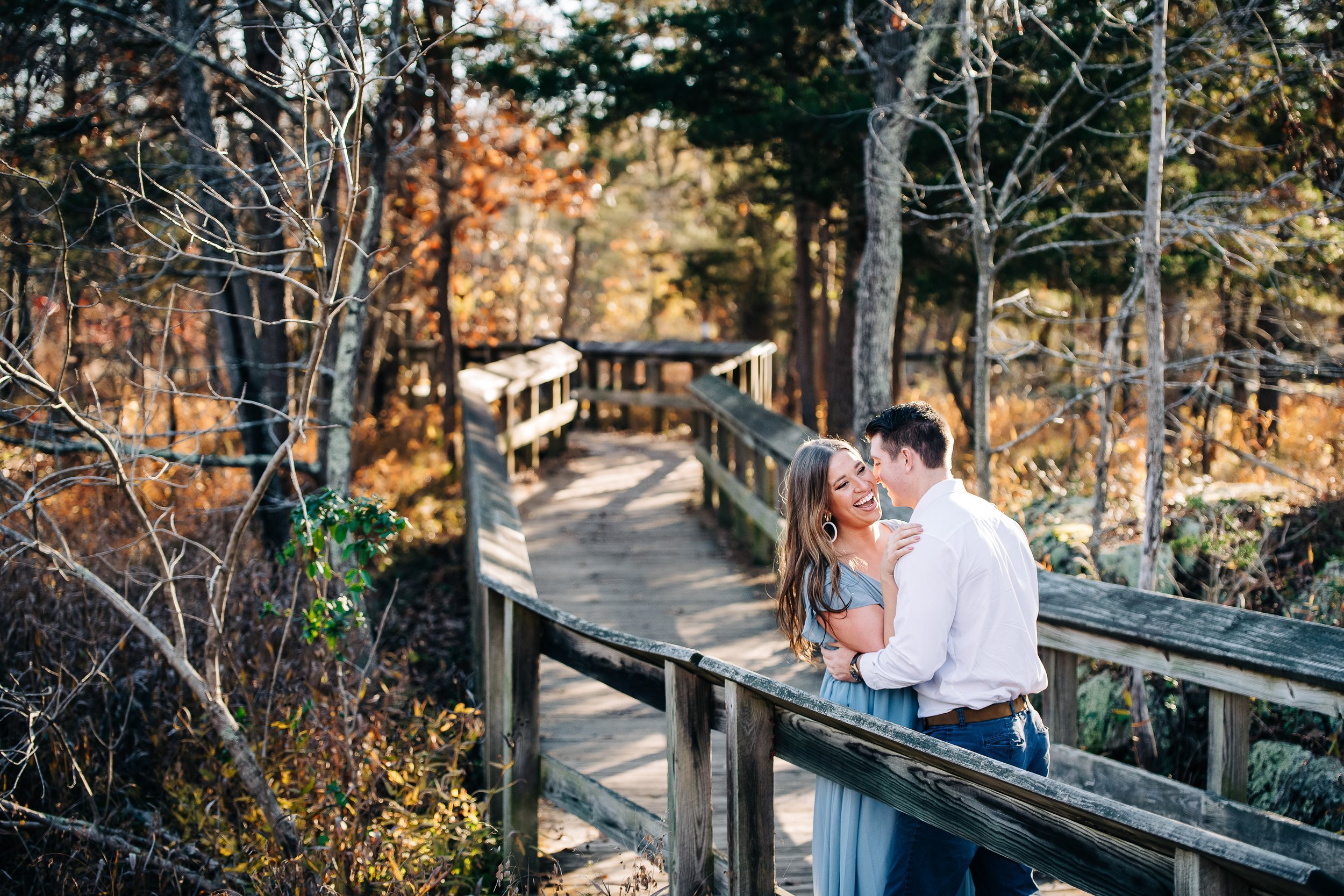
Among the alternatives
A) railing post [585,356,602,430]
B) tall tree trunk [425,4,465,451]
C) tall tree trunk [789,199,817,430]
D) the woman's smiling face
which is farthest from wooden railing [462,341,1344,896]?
railing post [585,356,602,430]

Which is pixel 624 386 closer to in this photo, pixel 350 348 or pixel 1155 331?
pixel 350 348

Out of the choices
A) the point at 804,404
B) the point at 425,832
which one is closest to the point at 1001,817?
the point at 425,832

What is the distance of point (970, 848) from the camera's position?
8.97 feet

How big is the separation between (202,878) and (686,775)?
2.20 meters

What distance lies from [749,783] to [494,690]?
1777 millimetres

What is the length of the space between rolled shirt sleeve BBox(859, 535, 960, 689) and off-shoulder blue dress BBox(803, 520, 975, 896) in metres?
0.22

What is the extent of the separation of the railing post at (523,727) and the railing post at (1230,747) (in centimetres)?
254

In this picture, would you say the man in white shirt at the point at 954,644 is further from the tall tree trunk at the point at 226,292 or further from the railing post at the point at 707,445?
the railing post at the point at 707,445

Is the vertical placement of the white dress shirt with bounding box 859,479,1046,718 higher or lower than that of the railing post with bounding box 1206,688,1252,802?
higher

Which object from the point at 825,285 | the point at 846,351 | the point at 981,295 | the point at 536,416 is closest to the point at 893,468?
the point at 981,295

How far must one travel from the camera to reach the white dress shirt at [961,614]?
2.65 m

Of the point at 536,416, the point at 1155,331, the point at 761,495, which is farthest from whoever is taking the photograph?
the point at 536,416

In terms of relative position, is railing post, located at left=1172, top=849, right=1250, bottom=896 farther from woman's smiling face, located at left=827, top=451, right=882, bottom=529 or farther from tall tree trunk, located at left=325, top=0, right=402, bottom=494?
tall tree trunk, located at left=325, top=0, right=402, bottom=494

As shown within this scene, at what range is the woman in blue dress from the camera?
2738 mm
